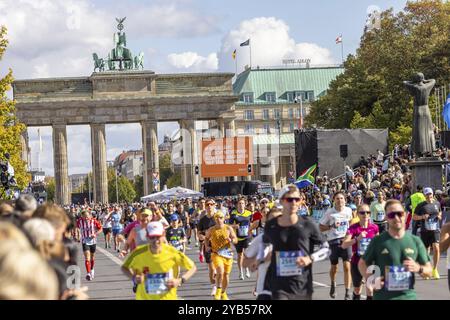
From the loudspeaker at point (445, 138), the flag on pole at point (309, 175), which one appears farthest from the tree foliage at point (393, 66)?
the loudspeaker at point (445, 138)

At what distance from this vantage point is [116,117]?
10669 centimetres

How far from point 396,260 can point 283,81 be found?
496 ft

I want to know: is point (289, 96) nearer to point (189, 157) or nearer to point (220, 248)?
point (189, 157)

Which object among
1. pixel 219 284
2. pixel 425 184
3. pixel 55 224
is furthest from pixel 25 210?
pixel 425 184

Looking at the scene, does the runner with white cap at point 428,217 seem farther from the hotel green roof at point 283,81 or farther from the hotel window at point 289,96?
the hotel green roof at point 283,81

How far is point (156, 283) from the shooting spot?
11.0 meters

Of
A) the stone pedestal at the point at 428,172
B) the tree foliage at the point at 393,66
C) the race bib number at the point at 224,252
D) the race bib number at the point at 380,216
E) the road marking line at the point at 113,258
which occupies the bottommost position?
the road marking line at the point at 113,258

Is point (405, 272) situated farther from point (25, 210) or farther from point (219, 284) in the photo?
point (219, 284)

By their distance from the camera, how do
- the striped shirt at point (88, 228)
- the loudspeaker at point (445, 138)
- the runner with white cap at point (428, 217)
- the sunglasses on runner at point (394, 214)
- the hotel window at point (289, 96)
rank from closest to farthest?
1. the sunglasses on runner at point (394, 214)
2. the runner with white cap at point (428, 217)
3. the striped shirt at point (88, 228)
4. the loudspeaker at point (445, 138)
5. the hotel window at point (289, 96)

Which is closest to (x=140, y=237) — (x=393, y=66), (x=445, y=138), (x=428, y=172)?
(x=428, y=172)

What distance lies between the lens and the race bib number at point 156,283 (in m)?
11.0

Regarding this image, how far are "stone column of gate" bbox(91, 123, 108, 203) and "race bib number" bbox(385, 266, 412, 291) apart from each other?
316 feet

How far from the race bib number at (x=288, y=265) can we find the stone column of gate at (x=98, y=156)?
314 feet
